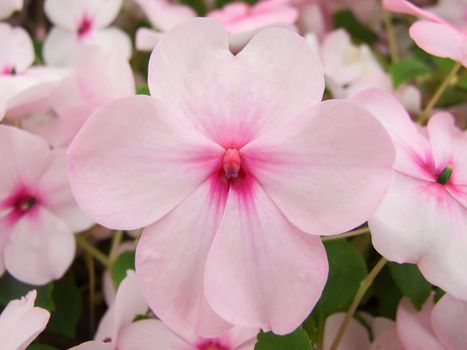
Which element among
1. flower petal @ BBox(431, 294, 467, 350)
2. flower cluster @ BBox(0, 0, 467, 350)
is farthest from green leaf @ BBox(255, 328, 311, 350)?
flower petal @ BBox(431, 294, 467, 350)

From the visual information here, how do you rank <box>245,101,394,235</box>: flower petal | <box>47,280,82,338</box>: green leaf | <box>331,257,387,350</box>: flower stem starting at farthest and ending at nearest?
1. <box>47,280,82,338</box>: green leaf
2. <box>331,257,387,350</box>: flower stem
3. <box>245,101,394,235</box>: flower petal

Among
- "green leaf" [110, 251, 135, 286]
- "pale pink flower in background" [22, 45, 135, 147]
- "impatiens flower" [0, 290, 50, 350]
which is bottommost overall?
"green leaf" [110, 251, 135, 286]

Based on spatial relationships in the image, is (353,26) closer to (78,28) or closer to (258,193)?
(78,28)

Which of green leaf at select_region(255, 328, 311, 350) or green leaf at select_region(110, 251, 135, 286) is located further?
green leaf at select_region(110, 251, 135, 286)

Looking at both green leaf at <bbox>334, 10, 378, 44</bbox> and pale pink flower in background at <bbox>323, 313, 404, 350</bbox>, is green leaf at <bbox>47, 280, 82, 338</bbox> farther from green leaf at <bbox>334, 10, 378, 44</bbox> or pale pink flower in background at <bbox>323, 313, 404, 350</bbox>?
green leaf at <bbox>334, 10, 378, 44</bbox>

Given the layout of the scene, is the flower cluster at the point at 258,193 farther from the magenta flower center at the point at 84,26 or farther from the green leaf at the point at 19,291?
the magenta flower center at the point at 84,26

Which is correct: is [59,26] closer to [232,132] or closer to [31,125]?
[31,125]

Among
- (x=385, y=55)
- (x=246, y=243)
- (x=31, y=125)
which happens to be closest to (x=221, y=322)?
(x=246, y=243)
